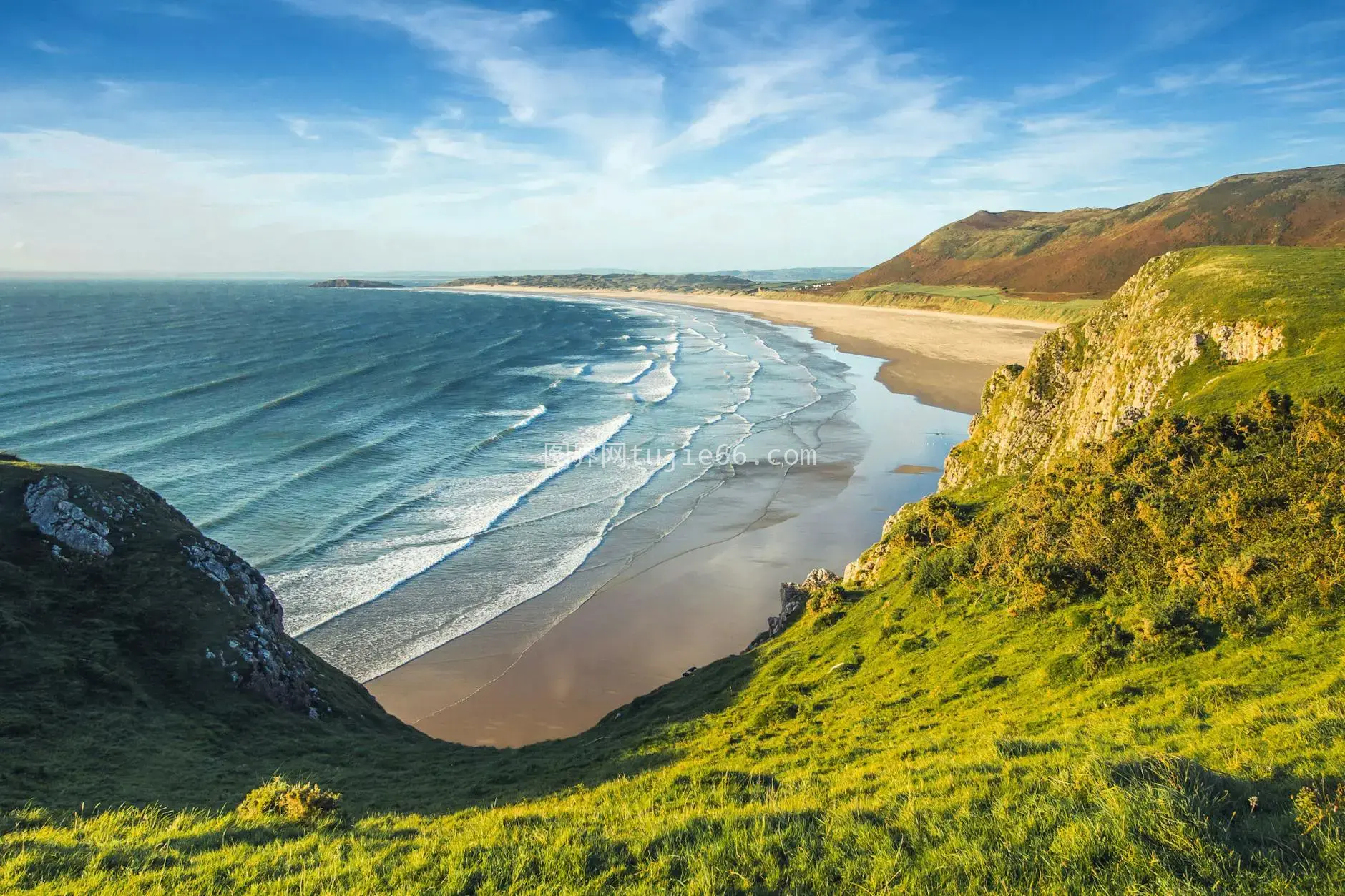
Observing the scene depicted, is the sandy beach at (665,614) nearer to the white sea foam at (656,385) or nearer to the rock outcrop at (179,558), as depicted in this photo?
the rock outcrop at (179,558)

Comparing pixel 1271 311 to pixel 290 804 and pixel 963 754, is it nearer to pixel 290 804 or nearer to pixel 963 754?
pixel 963 754

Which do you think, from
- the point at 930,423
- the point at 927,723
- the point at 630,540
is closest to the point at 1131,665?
the point at 927,723

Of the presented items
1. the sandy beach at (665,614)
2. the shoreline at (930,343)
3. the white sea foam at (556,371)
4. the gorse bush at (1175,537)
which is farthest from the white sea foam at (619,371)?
the gorse bush at (1175,537)

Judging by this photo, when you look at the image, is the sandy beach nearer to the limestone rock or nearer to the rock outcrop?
the rock outcrop

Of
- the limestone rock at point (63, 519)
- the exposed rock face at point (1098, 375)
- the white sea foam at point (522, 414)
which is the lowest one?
the white sea foam at point (522, 414)

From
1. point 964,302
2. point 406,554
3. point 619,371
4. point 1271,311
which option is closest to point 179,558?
point 406,554

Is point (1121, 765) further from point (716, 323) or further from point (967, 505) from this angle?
point (716, 323)
